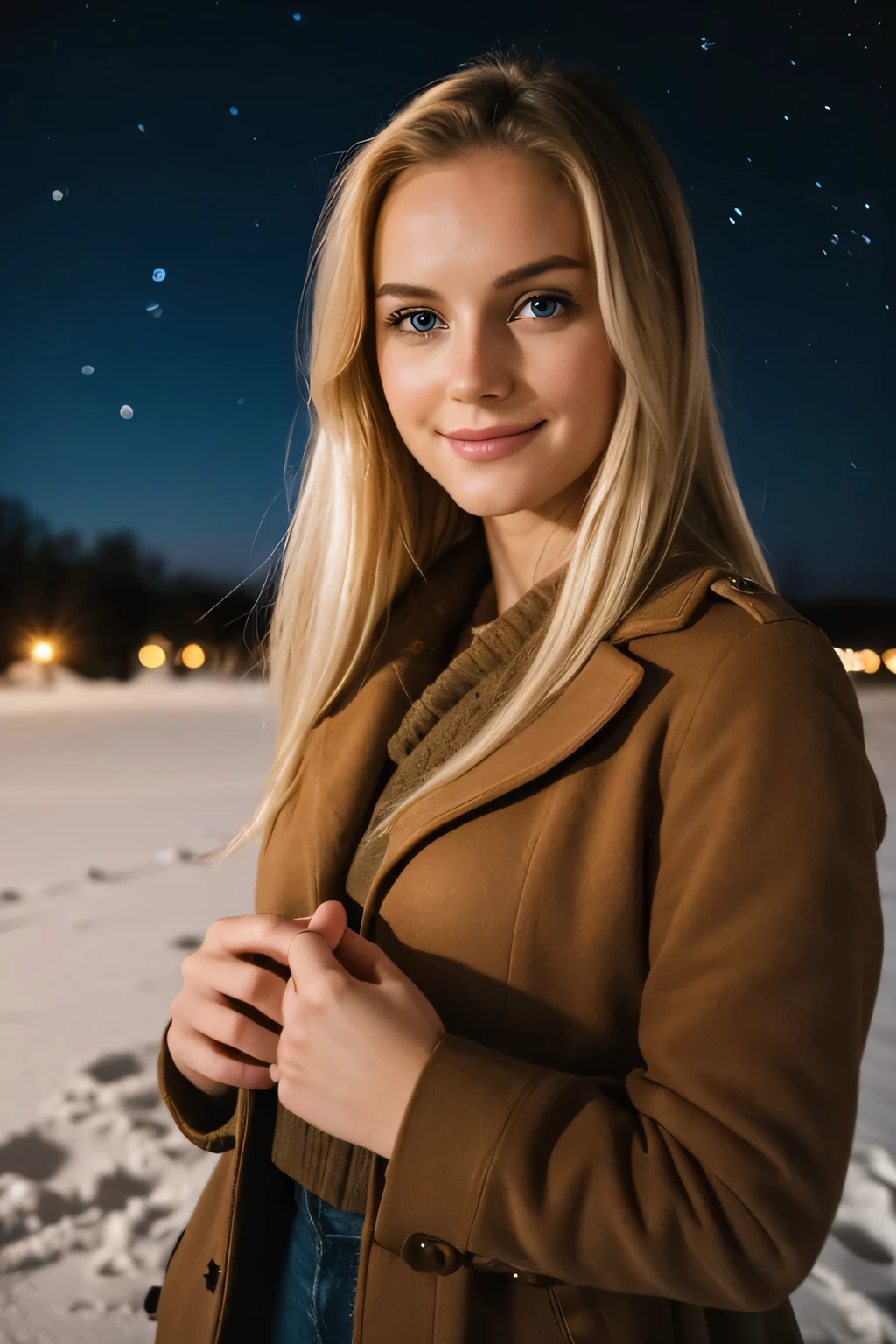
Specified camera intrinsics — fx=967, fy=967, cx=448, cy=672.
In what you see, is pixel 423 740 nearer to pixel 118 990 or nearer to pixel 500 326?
pixel 500 326

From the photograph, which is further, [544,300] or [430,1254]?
[544,300]

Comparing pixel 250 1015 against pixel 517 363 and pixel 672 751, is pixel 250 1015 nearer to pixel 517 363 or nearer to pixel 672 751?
pixel 672 751

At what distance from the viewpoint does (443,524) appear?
101 cm

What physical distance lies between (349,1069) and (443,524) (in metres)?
0.58

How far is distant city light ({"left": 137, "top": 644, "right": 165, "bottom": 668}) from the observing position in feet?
9.93

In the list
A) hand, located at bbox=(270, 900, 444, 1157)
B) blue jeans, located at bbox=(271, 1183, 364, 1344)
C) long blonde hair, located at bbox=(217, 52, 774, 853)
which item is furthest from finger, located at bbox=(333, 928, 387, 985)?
blue jeans, located at bbox=(271, 1183, 364, 1344)

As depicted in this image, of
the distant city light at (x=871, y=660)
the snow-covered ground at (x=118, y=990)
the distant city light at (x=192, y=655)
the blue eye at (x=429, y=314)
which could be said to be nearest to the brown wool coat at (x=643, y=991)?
the blue eye at (x=429, y=314)

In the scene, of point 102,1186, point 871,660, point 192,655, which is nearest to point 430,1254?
point 102,1186

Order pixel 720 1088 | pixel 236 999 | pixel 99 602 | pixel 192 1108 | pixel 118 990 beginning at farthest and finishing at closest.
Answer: pixel 99 602
pixel 118 990
pixel 192 1108
pixel 236 999
pixel 720 1088

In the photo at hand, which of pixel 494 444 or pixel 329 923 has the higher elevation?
pixel 494 444

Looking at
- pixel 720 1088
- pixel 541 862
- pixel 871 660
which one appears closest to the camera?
pixel 720 1088

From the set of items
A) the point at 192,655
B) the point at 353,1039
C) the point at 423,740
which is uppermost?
the point at 423,740

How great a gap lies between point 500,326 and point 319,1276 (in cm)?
73

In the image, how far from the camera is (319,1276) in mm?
740
